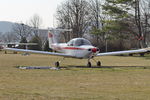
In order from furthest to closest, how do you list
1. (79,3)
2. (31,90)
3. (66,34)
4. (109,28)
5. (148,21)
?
(66,34) < (79,3) < (148,21) < (109,28) < (31,90)

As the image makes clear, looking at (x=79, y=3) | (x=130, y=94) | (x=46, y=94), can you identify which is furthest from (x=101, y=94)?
(x=79, y=3)

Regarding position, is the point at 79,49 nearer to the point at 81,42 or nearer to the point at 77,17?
the point at 81,42

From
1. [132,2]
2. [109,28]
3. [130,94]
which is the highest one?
[132,2]

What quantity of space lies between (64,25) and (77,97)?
68.5m

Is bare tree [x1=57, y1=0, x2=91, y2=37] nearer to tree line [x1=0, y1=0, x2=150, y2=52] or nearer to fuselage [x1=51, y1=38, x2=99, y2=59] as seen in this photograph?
tree line [x1=0, y1=0, x2=150, y2=52]

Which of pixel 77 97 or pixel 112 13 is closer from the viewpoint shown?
pixel 77 97

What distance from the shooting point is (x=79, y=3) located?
72.2 m

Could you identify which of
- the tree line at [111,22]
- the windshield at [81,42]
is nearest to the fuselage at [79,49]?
the windshield at [81,42]

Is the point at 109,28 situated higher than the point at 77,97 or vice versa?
the point at 109,28

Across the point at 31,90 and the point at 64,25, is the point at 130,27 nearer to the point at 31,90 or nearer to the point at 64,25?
the point at 64,25

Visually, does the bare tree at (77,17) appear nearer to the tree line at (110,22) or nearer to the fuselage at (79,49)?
the tree line at (110,22)

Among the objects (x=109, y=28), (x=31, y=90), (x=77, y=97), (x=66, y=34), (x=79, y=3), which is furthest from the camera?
(x=66, y=34)

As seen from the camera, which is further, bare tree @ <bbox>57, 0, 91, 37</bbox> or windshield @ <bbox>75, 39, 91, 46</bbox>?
bare tree @ <bbox>57, 0, 91, 37</bbox>

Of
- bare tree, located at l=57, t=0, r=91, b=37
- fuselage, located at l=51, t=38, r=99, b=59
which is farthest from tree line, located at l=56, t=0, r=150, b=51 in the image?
fuselage, located at l=51, t=38, r=99, b=59
